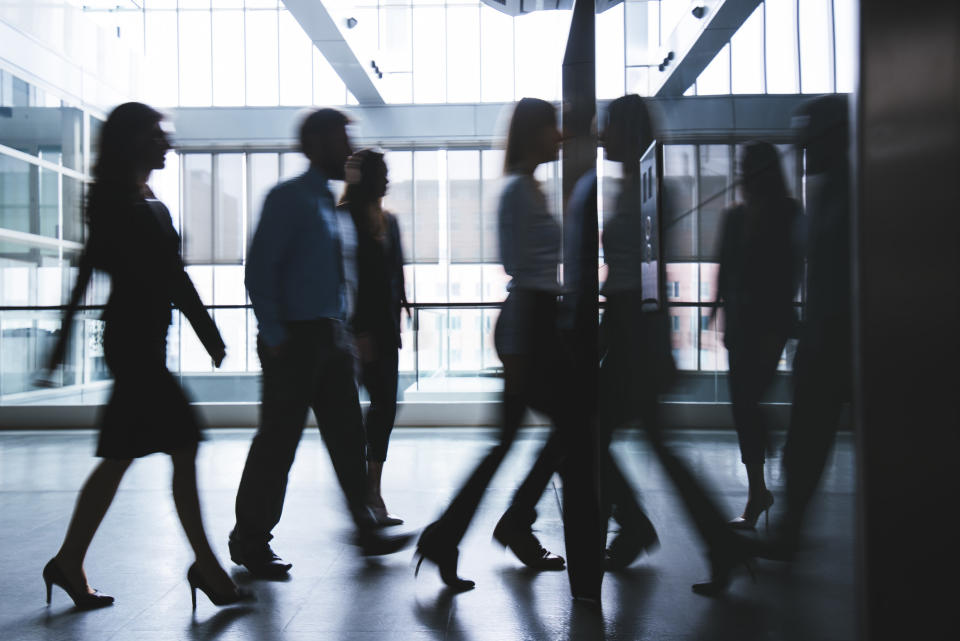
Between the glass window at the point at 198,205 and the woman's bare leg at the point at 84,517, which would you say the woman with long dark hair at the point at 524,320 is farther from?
the glass window at the point at 198,205

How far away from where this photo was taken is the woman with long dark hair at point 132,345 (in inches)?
76.9

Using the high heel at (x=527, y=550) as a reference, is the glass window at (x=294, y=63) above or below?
above

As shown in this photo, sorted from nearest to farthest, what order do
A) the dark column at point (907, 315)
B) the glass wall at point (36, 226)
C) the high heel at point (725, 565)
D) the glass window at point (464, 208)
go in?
the dark column at point (907, 315), the high heel at point (725, 565), the glass wall at point (36, 226), the glass window at point (464, 208)

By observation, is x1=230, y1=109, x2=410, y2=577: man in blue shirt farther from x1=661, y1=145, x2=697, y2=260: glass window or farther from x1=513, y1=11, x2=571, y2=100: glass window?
x1=513, y1=11, x2=571, y2=100: glass window

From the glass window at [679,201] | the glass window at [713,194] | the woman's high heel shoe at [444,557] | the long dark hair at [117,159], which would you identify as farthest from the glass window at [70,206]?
the glass window at [713,194]

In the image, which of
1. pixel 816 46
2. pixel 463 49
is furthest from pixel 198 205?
pixel 816 46

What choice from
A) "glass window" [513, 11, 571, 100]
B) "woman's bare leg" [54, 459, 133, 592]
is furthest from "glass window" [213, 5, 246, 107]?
"woman's bare leg" [54, 459, 133, 592]

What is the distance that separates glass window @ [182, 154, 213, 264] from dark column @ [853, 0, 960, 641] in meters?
9.78

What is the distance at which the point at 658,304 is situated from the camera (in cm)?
194

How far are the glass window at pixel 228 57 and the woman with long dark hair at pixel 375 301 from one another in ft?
30.3

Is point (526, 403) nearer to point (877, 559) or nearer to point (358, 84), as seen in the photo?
point (877, 559)

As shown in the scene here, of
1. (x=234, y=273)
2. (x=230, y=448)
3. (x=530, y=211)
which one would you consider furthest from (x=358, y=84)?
(x=530, y=211)

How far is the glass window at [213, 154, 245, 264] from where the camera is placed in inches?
386

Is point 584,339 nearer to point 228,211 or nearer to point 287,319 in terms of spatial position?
point 287,319
